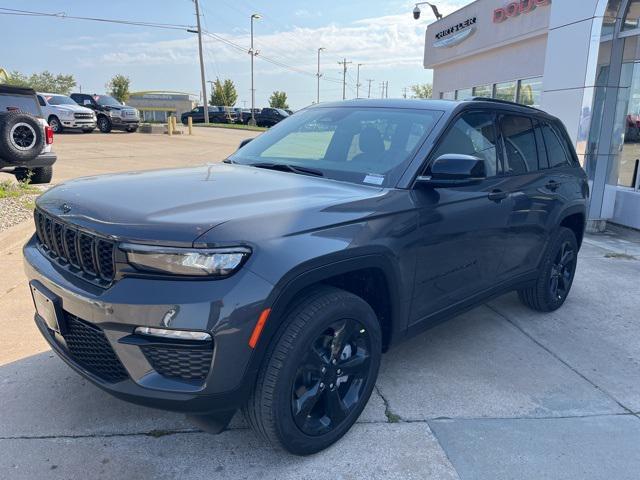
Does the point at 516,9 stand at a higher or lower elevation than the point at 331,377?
higher

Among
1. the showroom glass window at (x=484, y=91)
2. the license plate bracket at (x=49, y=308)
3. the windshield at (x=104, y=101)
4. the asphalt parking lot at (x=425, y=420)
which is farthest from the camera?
the windshield at (x=104, y=101)

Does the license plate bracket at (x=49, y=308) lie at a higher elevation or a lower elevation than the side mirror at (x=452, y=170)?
lower

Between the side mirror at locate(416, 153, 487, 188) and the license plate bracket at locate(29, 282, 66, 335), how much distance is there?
1956mm

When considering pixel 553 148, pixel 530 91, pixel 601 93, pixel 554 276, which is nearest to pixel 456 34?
pixel 530 91

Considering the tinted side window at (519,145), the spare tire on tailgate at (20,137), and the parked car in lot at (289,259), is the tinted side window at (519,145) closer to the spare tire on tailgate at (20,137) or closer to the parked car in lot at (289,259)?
the parked car in lot at (289,259)

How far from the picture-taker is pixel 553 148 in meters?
4.45

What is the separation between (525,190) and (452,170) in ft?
4.19

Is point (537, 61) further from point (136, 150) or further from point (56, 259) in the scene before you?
point (56, 259)

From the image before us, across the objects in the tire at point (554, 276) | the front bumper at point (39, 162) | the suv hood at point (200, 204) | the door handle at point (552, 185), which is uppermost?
the suv hood at point (200, 204)

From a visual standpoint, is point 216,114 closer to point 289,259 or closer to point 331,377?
point 331,377

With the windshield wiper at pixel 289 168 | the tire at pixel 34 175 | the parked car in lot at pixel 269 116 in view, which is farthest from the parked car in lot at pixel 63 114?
the windshield wiper at pixel 289 168

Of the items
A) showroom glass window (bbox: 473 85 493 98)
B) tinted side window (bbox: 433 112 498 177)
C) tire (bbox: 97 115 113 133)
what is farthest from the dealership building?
tire (bbox: 97 115 113 133)

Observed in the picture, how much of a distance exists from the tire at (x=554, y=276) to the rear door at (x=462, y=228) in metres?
0.94

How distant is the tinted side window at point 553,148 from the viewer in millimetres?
4367
